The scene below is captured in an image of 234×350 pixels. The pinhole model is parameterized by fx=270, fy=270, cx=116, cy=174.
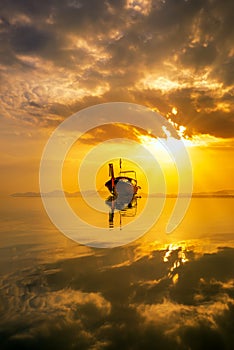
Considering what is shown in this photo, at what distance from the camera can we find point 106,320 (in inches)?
336

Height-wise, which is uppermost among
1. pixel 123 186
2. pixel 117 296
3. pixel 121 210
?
pixel 123 186

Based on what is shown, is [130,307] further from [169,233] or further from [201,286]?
[169,233]

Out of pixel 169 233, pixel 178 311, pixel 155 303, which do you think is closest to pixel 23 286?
pixel 155 303

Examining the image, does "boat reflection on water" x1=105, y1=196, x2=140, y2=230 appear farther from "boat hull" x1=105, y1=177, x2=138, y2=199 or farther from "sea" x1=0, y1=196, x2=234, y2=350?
"sea" x1=0, y1=196, x2=234, y2=350

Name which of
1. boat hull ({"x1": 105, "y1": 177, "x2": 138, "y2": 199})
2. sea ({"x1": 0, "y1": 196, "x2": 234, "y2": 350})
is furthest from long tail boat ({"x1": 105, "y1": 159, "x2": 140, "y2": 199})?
sea ({"x1": 0, "y1": 196, "x2": 234, "y2": 350})

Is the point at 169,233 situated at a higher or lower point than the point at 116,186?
lower

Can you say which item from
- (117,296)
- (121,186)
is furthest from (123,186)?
(117,296)

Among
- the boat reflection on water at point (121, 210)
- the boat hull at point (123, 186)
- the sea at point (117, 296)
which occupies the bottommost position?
the sea at point (117, 296)

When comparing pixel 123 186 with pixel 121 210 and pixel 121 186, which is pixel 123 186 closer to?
pixel 121 186

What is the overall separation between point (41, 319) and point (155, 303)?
157 inches

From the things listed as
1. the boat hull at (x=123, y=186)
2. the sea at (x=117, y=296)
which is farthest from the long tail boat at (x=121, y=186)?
the sea at (x=117, y=296)

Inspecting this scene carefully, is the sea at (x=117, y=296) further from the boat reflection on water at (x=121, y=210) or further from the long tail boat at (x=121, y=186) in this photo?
the long tail boat at (x=121, y=186)

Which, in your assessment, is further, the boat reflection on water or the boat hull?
the boat hull

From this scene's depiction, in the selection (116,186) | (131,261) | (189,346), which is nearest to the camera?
(189,346)
